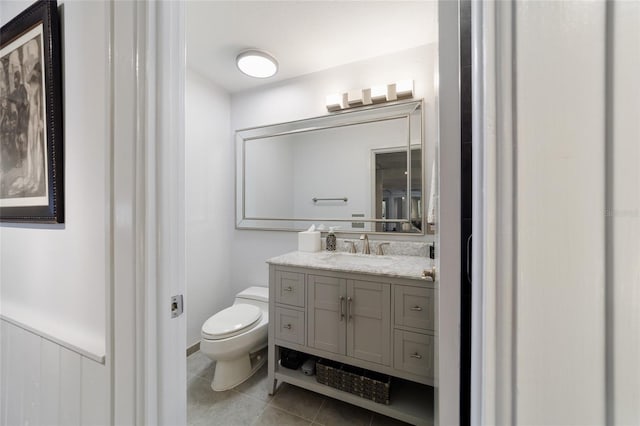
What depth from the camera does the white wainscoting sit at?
0.72m

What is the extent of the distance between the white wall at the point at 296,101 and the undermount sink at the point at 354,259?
476 millimetres

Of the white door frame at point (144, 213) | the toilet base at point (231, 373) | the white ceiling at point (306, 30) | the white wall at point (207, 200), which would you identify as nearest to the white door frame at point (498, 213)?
the white door frame at point (144, 213)

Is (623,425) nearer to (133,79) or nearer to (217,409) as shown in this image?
(133,79)

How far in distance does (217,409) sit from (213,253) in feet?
3.80

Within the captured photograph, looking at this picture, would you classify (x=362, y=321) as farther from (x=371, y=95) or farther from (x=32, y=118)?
(x=32, y=118)

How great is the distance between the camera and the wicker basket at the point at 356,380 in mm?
1345

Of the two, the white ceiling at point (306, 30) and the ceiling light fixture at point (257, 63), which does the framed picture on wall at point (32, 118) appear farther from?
the ceiling light fixture at point (257, 63)

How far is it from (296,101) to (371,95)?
67 cm

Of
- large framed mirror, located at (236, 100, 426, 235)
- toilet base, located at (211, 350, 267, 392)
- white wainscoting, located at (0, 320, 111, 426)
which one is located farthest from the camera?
large framed mirror, located at (236, 100, 426, 235)

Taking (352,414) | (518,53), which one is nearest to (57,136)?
(518,53)

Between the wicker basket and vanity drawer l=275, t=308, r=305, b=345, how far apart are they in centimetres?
22

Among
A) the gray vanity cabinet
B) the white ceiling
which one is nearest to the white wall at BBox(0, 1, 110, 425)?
the white ceiling

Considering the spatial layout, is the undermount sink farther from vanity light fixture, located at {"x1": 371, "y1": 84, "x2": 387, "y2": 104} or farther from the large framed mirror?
vanity light fixture, located at {"x1": 371, "y1": 84, "x2": 387, "y2": 104}

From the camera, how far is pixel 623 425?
0.24 m
